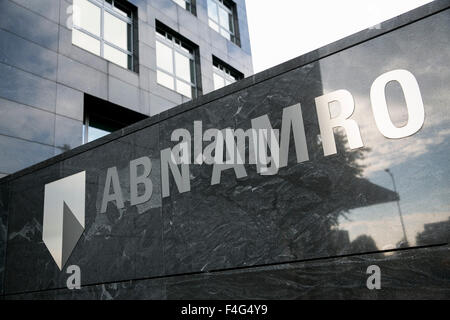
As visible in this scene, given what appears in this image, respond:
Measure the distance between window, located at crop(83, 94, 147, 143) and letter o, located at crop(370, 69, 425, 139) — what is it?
385 inches

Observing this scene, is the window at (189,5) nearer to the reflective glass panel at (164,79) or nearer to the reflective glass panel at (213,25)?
the reflective glass panel at (213,25)

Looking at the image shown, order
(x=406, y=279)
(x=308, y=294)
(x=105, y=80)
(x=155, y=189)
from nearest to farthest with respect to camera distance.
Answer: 1. (x=406, y=279)
2. (x=308, y=294)
3. (x=155, y=189)
4. (x=105, y=80)

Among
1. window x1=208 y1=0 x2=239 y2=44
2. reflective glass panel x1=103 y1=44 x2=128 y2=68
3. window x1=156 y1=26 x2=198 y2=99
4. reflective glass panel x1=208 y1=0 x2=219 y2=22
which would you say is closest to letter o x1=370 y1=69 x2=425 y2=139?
reflective glass panel x1=103 y1=44 x2=128 y2=68

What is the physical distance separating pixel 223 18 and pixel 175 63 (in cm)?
Result: 529

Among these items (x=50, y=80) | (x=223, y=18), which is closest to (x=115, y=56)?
(x=50, y=80)

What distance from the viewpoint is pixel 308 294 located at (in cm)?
398

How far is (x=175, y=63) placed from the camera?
1605cm

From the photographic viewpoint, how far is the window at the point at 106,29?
1279 cm

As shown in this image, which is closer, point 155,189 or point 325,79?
point 325,79

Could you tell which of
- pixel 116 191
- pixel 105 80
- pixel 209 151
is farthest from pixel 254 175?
pixel 105 80

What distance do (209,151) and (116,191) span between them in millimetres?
1674

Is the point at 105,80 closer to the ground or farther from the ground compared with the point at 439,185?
farther from the ground
